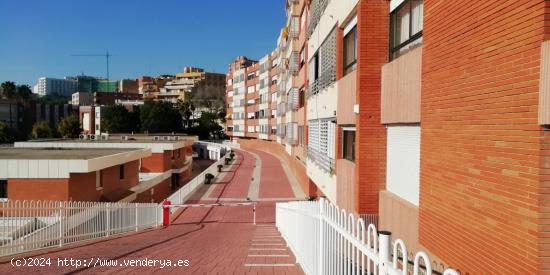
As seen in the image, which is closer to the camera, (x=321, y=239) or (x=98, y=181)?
(x=321, y=239)

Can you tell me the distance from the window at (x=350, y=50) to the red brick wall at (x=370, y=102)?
183 cm

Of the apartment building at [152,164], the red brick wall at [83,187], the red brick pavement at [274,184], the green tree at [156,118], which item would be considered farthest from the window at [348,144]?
the green tree at [156,118]

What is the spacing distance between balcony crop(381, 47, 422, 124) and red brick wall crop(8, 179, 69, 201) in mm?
13722

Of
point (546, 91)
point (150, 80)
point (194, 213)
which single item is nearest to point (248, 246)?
point (546, 91)

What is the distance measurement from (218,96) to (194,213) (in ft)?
398

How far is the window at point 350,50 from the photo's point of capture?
12.3 metres

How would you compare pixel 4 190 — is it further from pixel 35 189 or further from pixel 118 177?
pixel 118 177

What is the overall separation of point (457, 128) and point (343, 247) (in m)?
2.11

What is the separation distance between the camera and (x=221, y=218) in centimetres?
2172

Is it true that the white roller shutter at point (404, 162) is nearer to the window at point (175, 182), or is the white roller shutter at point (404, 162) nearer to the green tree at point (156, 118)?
the window at point (175, 182)

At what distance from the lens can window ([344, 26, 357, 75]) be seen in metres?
12.3

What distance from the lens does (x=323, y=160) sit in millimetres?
15891

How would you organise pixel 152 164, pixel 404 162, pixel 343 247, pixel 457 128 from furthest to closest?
1. pixel 152 164
2. pixel 404 162
3. pixel 457 128
4. pixel 343 247

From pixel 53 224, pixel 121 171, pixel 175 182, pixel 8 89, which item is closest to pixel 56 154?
pixel 121 171
